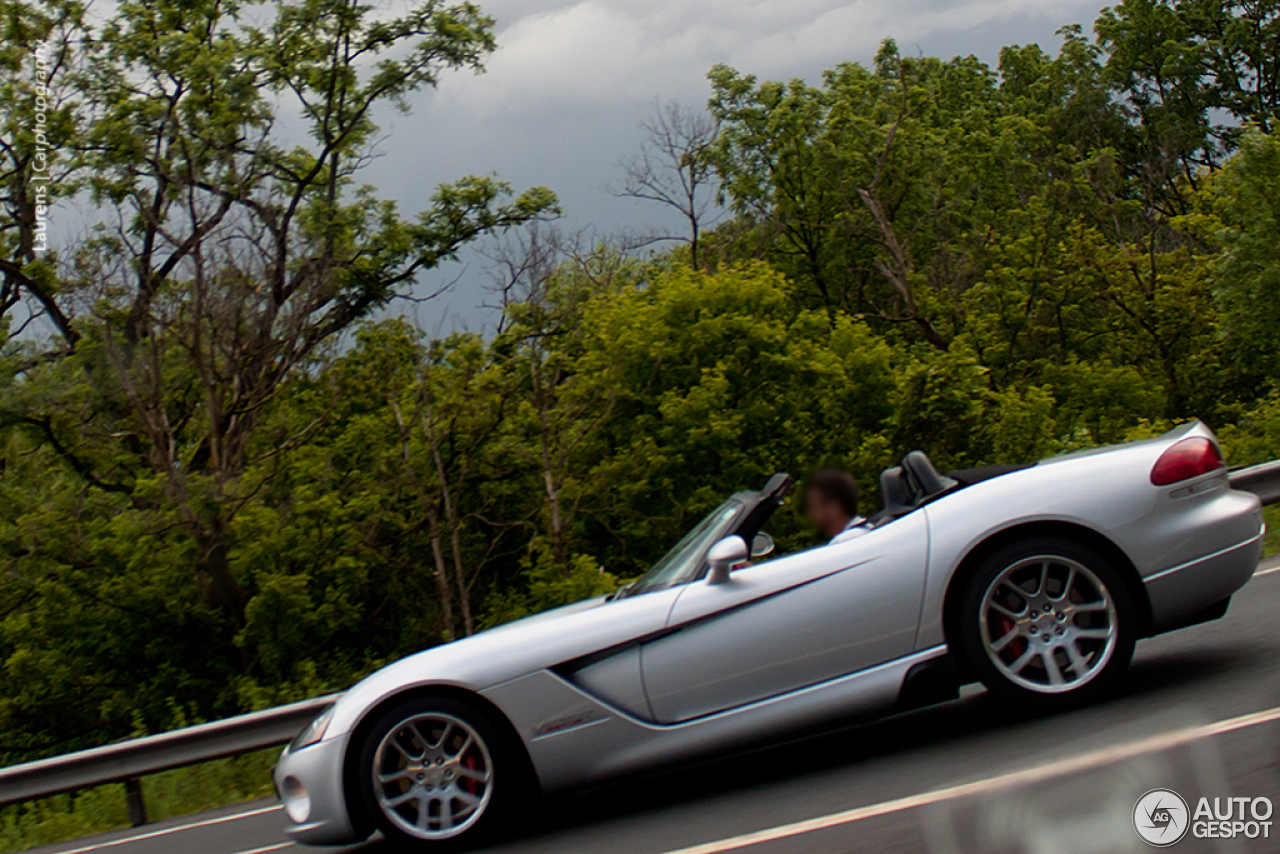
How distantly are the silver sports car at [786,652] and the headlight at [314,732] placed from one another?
0.02 metres

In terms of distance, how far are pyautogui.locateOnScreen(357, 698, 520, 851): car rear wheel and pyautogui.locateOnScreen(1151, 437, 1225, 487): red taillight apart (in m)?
2.88

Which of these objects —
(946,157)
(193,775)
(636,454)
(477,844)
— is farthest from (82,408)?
(946,157)

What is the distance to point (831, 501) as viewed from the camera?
218 inches

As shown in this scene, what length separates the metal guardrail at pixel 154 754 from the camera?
7.86 m

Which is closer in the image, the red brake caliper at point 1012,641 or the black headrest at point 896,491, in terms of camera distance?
the red brake caliper at point 1012,641

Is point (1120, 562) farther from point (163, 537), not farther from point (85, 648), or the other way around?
point (85, 648)

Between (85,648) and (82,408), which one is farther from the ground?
(82,408)

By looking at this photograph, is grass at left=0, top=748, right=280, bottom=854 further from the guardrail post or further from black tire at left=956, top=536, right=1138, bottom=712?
black tire at left=956, top=536, right=1138, bottom=712

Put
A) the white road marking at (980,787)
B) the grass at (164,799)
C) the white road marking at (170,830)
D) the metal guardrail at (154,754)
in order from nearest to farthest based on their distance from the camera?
the white road marking at (980,787)
the white road marking at (170,830)
the metal guardrail at (154,754)
the grass at (164,799)

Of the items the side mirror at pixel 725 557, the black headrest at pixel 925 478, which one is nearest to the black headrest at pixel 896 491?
the black headrest at pixel 925 478

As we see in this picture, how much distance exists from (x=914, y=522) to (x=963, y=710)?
3.71 ft

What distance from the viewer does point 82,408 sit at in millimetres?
22297

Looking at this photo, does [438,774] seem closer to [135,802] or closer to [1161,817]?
[1161,817]

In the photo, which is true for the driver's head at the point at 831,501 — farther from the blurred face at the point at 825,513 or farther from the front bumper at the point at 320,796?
the front bumper at the point at 320,796
